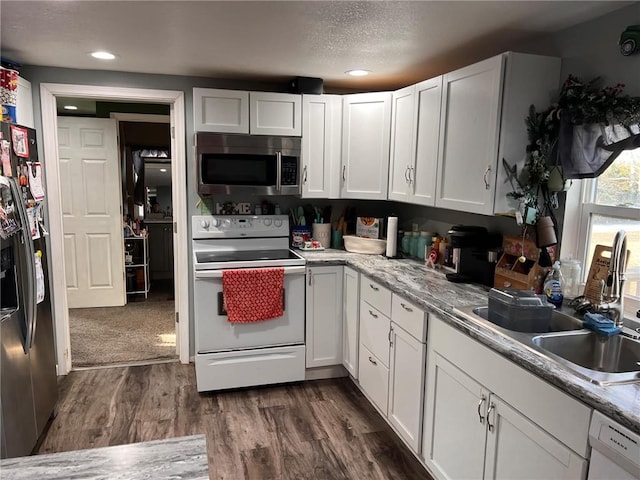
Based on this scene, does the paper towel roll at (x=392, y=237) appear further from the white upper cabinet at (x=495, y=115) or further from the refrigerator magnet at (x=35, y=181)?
the refrigerator magnet at (x=35, y=181)

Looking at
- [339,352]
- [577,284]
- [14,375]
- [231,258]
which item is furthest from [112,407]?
[577,284]

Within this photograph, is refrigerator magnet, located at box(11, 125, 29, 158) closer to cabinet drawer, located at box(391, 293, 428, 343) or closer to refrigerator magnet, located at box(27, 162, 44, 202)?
refrigerator magnet, located at box(27, 162, 44, 202)

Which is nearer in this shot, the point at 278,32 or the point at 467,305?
the point at 467,305

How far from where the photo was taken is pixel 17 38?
2410 mm

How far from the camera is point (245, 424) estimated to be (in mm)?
2785

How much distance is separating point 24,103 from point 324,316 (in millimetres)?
2446

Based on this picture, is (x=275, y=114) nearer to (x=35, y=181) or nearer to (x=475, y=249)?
(x=35, y=181)

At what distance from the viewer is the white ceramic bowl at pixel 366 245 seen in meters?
3.39

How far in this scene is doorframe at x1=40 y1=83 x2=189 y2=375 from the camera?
10.4 feet

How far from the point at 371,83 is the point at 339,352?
2.08 meters

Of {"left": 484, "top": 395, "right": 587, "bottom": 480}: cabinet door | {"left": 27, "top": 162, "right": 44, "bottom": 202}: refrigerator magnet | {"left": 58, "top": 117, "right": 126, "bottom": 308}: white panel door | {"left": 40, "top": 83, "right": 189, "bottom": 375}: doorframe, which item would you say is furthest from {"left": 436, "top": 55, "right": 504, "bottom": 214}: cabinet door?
{"left": 58, "top": 117, "right": 126, "bottom": 308}: white panel door

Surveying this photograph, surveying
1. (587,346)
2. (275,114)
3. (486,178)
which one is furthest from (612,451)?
(275,114)

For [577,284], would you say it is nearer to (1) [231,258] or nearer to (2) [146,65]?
(1) [231,258]

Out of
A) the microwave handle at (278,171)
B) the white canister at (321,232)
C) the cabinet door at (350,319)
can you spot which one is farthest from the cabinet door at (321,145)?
the cabinet door at (350,319)
